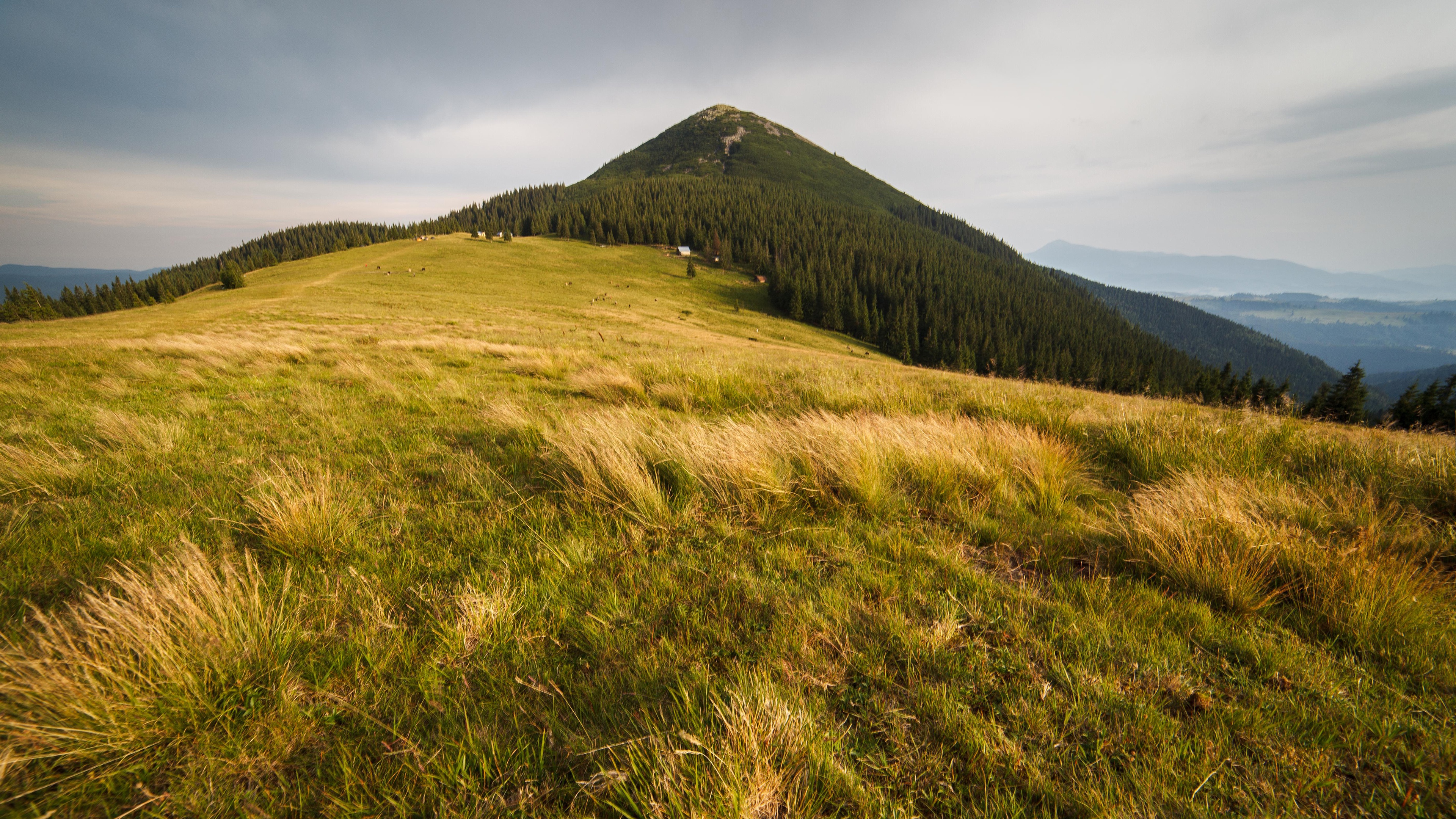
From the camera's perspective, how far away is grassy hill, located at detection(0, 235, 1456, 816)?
1573 mm

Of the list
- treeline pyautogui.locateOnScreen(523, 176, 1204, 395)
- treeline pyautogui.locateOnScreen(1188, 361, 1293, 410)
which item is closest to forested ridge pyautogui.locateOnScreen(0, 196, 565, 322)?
treeline pyautogui.locateOnScreen(523, 176, 1204, 395)

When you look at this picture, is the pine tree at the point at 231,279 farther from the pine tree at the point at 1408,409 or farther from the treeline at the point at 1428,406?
the pine tree at the point at 1408,409

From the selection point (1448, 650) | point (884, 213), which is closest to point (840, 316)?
point (1448, 650)

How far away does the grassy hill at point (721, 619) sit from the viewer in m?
1.57

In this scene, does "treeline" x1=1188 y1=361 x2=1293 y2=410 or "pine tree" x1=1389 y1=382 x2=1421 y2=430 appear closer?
"pine tree" x1=1389 y1=382 x2=1421 y2=430

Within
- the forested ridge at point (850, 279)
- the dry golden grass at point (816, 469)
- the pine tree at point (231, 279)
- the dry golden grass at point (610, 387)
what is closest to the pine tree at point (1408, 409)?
the forested ridge at point (850, 279)

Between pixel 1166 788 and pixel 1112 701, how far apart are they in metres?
0.30

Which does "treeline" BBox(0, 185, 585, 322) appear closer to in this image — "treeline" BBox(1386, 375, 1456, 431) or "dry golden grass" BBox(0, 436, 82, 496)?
"dry golden grass" BBox(0, 436, 82, 496)

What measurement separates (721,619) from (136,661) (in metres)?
2.37

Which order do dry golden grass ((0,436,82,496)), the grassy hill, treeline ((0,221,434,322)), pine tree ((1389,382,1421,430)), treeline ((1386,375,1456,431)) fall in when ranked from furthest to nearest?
treeline ((0,221,434,322)) → pine tree ((1389,382,1421,430)) → treeline ((1386,375,1456,431)) → dry golden grass ((0,436,82,496)) → the grassy hill

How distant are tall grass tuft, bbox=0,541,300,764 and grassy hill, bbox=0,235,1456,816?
0.02m

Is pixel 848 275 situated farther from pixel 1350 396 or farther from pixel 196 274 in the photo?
pixel 196 274

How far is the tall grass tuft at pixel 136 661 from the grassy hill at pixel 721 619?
0.02m

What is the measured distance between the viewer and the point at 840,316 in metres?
68.6
